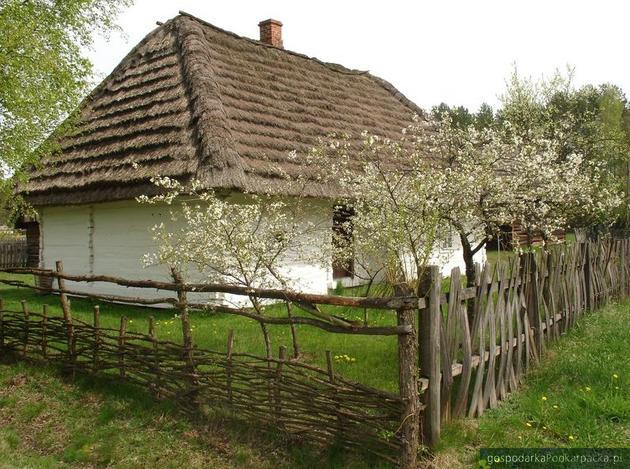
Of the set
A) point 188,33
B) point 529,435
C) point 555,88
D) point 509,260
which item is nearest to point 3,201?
Result: point 188,33

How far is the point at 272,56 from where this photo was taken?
14234 mm

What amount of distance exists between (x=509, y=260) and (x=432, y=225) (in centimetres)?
83

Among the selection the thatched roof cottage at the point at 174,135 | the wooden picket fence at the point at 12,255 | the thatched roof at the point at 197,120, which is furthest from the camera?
the wooden picket fence at the point at 12,255

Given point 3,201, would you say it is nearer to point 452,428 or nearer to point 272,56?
point 272,56

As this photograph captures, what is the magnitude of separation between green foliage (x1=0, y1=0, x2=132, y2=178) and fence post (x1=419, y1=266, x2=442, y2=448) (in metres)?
6.34

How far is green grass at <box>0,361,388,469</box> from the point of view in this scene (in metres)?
4.12

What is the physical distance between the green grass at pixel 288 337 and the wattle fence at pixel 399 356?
72 cm

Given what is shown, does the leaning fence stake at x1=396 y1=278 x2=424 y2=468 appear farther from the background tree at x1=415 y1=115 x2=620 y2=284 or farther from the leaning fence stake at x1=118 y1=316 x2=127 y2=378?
the leaning fence stake at x1=118 y1=316 x2=127 y2=378

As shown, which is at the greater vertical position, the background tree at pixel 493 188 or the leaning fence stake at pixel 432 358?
the background tree at pixel 493 188

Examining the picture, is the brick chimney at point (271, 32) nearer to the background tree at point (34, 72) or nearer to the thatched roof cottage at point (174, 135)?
the thatched roof cottage at point (174, 135)

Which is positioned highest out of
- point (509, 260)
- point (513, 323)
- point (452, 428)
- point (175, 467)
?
point (509, 260)

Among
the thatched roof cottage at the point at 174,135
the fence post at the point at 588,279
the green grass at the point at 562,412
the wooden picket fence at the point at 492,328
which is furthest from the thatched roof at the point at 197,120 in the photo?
the green grass at the point at 562,412

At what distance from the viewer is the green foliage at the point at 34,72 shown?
7.34 m

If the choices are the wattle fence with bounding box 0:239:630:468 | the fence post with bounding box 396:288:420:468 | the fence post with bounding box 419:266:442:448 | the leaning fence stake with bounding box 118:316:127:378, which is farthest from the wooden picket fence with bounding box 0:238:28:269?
the fence post with bounding box 396:288:420:468
